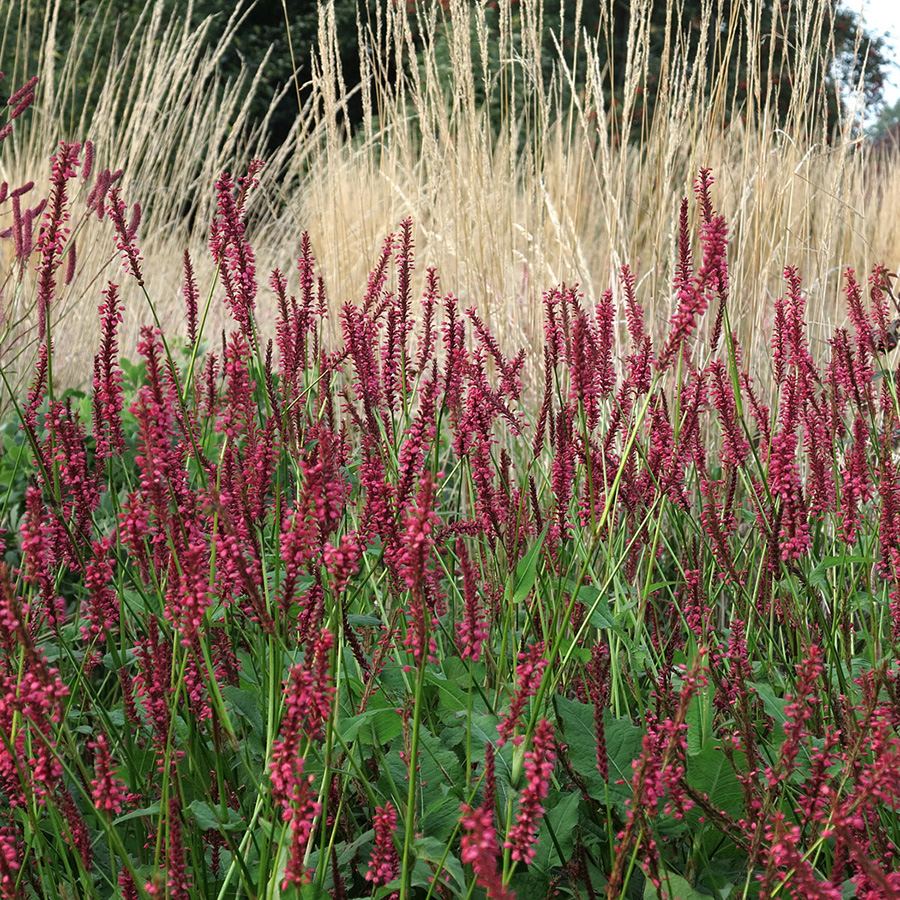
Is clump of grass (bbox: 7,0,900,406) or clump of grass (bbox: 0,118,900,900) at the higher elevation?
clump of grass (bbox: 7,0,900,406)

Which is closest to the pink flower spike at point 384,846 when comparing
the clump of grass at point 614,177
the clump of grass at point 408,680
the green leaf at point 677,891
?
the clump of grass at point 408,680

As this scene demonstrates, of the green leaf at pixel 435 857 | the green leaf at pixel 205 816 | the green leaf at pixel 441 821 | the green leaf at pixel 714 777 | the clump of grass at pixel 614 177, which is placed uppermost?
the clump of grass at pixel 614 177

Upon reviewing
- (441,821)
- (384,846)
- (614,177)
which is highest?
(614,177)

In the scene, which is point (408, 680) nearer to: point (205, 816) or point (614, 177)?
point (205, 816)

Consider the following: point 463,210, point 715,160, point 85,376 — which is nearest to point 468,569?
point 463,210

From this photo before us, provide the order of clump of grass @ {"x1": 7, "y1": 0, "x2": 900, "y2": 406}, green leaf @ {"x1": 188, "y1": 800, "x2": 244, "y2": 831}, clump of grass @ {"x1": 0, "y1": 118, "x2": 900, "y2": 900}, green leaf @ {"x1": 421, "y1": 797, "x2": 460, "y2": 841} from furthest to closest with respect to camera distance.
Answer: clump of grass @ {"x1": 7, "y1": 0, "x2": 900, "y2": 406} → green leaf @ {"x1": 421, "y1": 797, "x2": 460, "y2": 841} → green leaf @ {"x1": 188, "y1": 800, "x2": 244, "y2": 831} → clump of grass @ {"x1": 0, "y1": 118, "x2": 900, "y2": 900}

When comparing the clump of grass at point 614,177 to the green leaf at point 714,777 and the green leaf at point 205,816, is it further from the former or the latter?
the green leaf at point 205,816

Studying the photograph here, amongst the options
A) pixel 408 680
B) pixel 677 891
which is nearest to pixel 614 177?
pixel 408 680

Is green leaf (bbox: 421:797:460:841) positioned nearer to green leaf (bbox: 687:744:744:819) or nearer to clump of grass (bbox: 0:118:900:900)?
clump of grass (bbox: 0:118:900:900)

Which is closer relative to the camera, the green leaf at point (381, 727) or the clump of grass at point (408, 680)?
the clump of grass at point (408, 680)

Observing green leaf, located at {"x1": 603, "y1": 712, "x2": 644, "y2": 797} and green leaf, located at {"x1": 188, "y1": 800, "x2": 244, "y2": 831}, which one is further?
green leaf, located at {"x1": 603, "y1": 712, "x2": 644, "y2": 797}

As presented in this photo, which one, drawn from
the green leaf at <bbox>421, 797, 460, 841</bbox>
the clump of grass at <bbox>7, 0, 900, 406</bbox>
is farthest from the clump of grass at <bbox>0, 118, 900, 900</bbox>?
the clump of grass at <bbox>7, 0, 900, 406</bbox>

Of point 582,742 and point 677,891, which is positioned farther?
point 582,742

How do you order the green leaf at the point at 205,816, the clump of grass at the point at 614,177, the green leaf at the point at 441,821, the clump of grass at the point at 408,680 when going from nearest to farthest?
the clump of grass at the point at 408,680
the green leaf at the point at 205,816
the green leaf at the point at 441,821
the clump of grass at the point at 614,177
